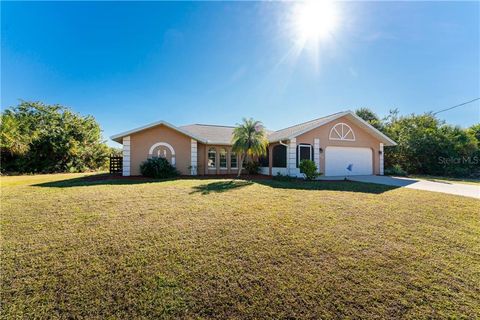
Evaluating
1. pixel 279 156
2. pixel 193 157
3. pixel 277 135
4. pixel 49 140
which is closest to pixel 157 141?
pixel 193 157

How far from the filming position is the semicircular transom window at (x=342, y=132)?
15961 mm

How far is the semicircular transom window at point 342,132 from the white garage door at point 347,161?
0.88 metres

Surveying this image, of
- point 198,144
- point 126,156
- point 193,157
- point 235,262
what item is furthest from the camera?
point 198,144

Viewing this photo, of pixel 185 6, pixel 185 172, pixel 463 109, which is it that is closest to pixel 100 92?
pixel 185 172

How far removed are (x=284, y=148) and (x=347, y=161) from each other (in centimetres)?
570

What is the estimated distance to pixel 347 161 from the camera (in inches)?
650

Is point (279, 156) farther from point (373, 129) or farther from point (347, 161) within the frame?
point (373, 129)

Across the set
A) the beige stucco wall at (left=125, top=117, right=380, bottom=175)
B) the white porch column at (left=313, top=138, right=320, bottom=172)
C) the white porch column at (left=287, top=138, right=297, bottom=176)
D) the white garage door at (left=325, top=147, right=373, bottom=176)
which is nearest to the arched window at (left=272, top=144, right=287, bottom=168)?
the beige stucco wall at (left=125, top=117, right=380, bottom=175)

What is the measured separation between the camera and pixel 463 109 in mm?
20516

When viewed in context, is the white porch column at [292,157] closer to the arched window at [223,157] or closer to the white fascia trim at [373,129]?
the white fascia trim at [373,129]

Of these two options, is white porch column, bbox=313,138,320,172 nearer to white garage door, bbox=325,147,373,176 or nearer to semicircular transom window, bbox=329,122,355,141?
white garage door, bbox=325,147,373,176

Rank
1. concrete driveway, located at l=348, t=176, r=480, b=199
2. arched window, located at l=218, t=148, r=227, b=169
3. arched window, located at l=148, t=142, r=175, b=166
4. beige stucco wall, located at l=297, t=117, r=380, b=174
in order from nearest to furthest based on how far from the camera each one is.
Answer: concrete driveway, located at l=348, t=176, r=480, b=199 → arched window, located at l=148, t=142, r=175, b=166 → beige stucco wall, located at l=297, t=117, r=380, b=174 → arched window, located at l=218, t=148, r=227, b=169

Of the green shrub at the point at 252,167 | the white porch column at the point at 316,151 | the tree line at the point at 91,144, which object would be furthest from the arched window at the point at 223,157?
the white porch column at the point at 316,151

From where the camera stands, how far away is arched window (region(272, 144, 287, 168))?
1541 centimetres
